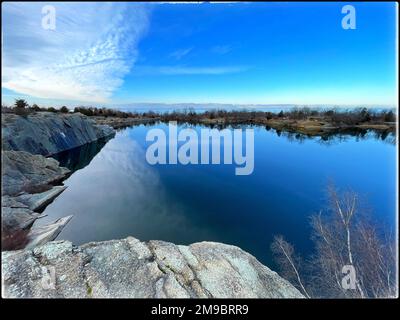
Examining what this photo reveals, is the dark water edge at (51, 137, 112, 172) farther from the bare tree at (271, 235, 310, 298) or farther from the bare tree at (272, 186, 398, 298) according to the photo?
the bare tree at (272, 186, 398, 298)

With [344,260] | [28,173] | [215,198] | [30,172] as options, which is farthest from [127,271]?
[30,172]

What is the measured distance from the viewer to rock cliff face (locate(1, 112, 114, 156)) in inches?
533

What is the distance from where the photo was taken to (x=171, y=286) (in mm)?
3508

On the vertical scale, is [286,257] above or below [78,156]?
below

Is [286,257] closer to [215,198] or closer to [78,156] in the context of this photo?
[215,198]

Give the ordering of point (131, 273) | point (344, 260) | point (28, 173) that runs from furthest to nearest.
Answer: point (28, 173), point (344, 260), point (131, 273)

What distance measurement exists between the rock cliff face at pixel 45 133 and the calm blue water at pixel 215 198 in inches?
102

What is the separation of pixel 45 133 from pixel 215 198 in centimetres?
1604

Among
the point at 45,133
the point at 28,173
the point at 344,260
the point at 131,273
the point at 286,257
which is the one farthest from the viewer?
the point at 45,133

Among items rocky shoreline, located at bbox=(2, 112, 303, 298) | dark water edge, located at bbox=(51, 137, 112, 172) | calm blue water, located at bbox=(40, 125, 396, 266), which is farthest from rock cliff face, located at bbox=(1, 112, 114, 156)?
rocky shoreline, located at bbox=(2, 112, 303, 298)

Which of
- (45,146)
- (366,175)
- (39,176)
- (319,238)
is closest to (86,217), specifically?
(39,176)

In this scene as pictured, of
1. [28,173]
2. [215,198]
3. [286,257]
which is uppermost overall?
[28,173]

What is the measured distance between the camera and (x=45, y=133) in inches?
698
